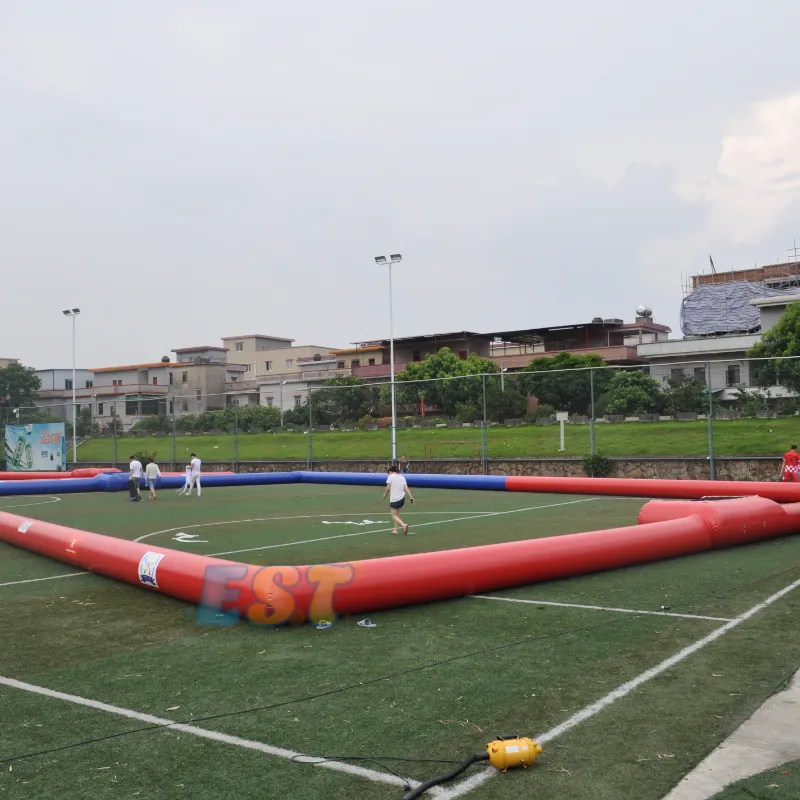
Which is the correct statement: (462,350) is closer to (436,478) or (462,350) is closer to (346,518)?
(436,478)

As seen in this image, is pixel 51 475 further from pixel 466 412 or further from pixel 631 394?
pixel 631 394

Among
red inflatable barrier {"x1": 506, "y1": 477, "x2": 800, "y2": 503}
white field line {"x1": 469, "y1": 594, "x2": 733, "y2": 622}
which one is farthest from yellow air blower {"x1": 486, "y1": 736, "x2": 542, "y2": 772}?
red inflatable barrier {"x1": 506, "y1": 477, "x2": 800, "y2": 503}

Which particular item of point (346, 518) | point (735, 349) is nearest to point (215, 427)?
point (346, 518)

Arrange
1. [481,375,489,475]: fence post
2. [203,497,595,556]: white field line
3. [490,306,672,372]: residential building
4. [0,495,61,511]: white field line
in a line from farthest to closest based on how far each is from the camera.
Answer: [490,306,672,372]: residential building
[481,375,489,475]: fence post
[0,495,61,511]: white field line
[203,497,595,556]: white field line

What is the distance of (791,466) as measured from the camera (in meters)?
26.1

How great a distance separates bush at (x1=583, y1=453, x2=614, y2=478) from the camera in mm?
31641

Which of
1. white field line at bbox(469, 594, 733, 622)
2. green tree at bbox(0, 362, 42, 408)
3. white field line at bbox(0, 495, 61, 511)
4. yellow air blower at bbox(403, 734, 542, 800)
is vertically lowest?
white field line at bbox(0, 495, 61, 511)

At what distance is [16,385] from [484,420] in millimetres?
71767

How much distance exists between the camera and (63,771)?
598 cm

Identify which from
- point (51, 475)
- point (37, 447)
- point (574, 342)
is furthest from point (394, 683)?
point (574, 342)

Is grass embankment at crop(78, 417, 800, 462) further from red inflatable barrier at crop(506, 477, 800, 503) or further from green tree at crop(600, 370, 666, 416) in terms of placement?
red inflatable barrier at crop(506, 477, 800, 503)

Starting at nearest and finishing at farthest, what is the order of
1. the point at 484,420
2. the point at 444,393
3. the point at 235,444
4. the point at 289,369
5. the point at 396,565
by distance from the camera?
the point at 396,565 → the point at 484,420 → the point at 444,393 → the point at 235,444 → the point at 289,369

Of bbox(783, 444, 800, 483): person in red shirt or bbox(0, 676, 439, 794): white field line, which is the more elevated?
bbox(783, 444, 800, 483): person in red shirt

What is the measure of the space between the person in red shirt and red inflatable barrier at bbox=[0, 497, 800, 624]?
9705 millimetres
